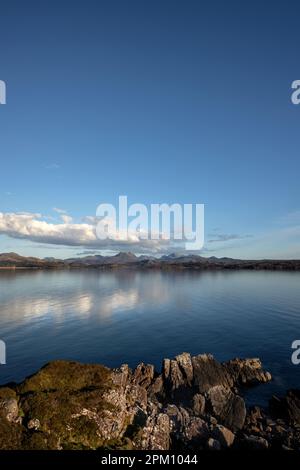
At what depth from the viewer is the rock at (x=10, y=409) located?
20719 mm

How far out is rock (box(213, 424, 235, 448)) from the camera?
80.7 ft

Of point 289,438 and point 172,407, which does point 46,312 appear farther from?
point 289,438

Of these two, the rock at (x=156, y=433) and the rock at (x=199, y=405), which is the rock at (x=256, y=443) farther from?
the rock at (x=199, y=405)

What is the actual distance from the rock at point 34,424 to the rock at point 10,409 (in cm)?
85

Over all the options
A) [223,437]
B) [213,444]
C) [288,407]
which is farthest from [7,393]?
[288,407]

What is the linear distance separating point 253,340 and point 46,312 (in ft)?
195

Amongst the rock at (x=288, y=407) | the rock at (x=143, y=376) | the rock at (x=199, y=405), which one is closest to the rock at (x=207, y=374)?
the rock at (x=199, y=405)

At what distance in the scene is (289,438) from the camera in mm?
25812

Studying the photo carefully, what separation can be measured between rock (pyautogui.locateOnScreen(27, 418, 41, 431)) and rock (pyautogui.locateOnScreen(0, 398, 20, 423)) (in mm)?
851

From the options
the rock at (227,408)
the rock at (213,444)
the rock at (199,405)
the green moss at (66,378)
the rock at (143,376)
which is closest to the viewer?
the rock at (213,444)

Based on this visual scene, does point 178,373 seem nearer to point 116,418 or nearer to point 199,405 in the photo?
point 199,405
